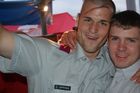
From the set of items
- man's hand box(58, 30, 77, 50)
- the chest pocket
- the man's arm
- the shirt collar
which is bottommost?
the chest pocket

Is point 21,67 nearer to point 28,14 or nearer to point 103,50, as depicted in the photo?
point 103,50

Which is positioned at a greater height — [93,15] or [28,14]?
[93,15]

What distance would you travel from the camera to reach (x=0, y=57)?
1.38 m

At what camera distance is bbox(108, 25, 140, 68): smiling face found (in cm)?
159

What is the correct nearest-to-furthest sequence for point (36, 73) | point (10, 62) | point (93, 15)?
point (10, 62) < point (36, 73) < point (93, 15)

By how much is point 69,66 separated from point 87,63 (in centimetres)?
10

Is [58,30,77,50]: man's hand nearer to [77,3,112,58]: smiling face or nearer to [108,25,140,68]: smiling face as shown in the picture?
[77,3,112,58]: smiling face

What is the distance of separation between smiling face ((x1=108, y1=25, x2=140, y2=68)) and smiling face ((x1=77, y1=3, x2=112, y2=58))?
0.18 ft

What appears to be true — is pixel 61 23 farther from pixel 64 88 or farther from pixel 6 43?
pixel 6 43

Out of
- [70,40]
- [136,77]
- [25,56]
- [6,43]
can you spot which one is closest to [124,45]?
[136,77]

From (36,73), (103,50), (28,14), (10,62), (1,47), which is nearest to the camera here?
(1,47)

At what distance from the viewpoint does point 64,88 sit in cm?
151

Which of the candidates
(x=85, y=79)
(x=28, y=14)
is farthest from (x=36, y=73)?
(x=28, y=14)

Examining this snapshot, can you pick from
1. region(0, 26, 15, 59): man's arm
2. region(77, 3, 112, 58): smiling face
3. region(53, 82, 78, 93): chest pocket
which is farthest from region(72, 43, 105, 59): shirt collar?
region(0, 26, 15, 59): man's arm
